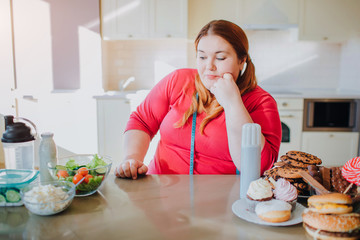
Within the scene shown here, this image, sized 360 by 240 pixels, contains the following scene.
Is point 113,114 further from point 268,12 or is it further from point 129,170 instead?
point 129,170

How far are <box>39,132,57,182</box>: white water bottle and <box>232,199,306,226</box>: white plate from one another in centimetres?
58

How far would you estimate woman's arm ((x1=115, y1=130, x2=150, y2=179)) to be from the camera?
1234 millimetres

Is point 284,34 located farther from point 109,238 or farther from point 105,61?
point 109,238

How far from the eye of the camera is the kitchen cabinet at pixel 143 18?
11.6 feet

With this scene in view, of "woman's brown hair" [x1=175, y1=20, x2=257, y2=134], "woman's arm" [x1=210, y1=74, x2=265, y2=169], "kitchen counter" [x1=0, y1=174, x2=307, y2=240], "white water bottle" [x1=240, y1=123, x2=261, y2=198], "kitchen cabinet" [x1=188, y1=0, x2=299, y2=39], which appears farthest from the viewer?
"kitchen cabinet" [x1=188, y1=0, x2=299, y2=39]

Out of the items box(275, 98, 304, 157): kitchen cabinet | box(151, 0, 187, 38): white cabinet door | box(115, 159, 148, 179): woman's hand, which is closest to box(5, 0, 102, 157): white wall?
box(151, 0, 187, 38): white cabinet door

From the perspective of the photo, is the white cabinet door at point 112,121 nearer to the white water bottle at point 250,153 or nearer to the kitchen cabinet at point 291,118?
the kitchen cabinet at point 291,118

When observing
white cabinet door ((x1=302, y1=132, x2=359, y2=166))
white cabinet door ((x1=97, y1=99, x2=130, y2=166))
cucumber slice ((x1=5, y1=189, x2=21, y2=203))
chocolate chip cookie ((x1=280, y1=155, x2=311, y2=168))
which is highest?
chocolate chip cookie ((x1=280, y1=155, x2=311, y2=168))

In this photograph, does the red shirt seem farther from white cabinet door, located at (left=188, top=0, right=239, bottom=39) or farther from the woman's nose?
white cabinet door, located at (left=188, top=0, right=239, bottom=39)

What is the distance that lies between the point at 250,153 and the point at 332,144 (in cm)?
298

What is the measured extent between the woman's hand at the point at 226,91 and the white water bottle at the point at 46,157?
60 centimetres

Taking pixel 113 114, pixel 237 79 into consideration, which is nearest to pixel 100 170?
pixel 237 79

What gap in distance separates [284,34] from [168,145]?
299cm

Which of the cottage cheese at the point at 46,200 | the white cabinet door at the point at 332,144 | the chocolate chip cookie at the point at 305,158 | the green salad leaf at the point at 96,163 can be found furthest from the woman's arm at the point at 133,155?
the white cabinet door at the point at 332,144
